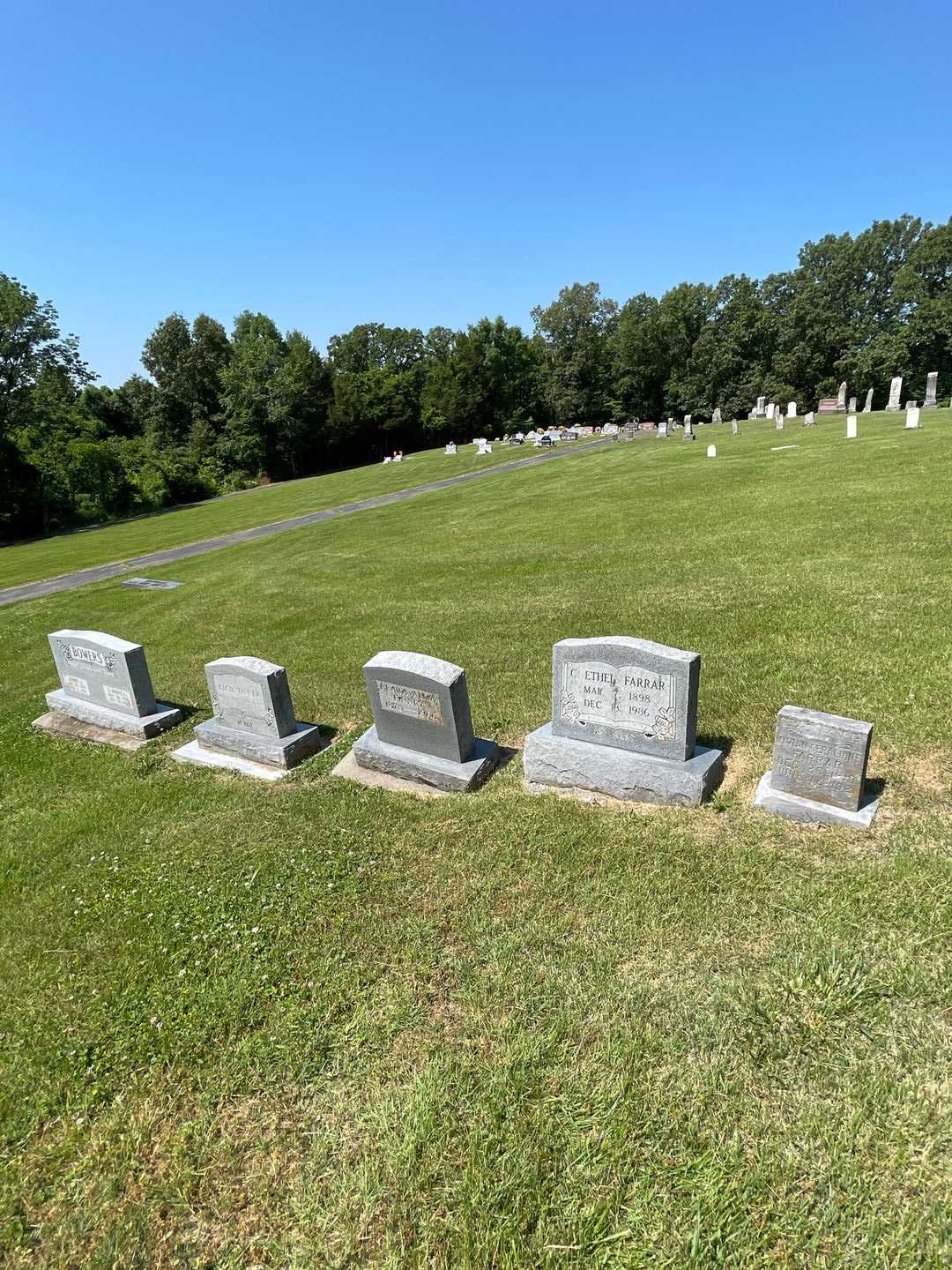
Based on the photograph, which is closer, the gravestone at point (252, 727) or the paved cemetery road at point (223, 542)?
the gravestone at point (252, 727)

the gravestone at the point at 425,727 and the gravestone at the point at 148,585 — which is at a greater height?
the gravestone at the point at 425,727

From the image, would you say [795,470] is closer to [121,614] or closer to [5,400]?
[121,614]

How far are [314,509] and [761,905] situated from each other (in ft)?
86.8

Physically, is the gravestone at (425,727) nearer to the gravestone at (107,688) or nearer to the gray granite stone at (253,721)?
the gray granite stone at (253,721)

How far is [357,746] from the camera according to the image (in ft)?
19.5

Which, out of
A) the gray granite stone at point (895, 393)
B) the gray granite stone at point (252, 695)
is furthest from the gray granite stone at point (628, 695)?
the gray granite stone at point (895, 393)

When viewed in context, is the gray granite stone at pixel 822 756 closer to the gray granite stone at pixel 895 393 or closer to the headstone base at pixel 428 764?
the headstone base at pixel 428 764

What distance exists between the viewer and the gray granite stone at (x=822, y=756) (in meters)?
4.20

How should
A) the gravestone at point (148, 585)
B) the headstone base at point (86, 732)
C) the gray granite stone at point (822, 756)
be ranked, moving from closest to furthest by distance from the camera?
the gray granite stone at point (822, 756) < the headstone base at point (86, 732) < the gravestone at point (148, 585)

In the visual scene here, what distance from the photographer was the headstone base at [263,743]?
20.2 feet

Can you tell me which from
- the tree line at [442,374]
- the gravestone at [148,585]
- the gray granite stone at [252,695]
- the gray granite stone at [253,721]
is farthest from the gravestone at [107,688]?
the tree line at [442,374]

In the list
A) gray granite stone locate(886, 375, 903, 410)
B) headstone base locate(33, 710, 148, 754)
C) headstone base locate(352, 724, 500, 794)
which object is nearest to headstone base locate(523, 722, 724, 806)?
headstone base locate(352, 724, 500, 794)

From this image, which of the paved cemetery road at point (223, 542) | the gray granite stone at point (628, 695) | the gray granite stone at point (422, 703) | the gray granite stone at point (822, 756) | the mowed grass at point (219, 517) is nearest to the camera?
the gray granite stone at point (822, 756)

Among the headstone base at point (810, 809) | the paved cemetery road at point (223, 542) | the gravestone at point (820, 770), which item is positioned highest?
the gravestone at point (820, 770)
